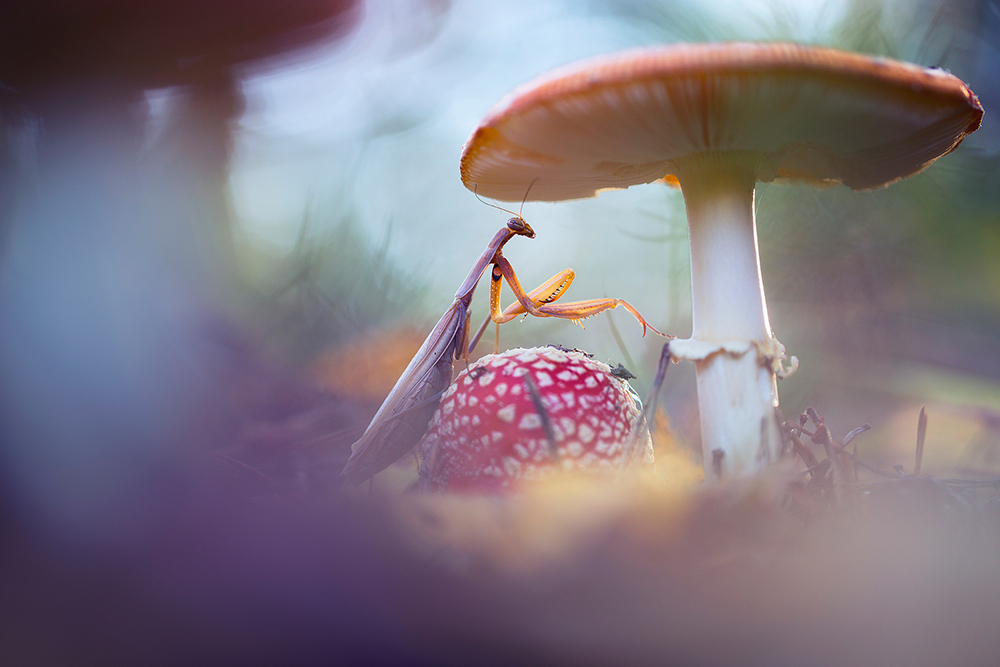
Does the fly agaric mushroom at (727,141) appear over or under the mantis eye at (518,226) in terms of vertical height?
under

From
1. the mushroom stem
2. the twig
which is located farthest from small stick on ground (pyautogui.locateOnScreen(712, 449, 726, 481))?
the twig

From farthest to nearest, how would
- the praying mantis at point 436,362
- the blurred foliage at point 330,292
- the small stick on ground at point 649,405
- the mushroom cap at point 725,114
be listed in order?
the blurred foliage at point 330,292 < the praying mantis at point 436,362 < the small stick on ground at point 649,405 < the mushroom cap at point 725,114

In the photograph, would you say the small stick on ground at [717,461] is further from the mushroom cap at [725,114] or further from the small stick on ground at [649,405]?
the mushroom cap at [725,114]

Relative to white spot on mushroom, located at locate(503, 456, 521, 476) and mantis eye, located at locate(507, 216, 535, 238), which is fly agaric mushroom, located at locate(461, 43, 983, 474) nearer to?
mantis eye, located at locate(507, 216, 535, 238)

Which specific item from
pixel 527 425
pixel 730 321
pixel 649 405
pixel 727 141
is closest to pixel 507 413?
pixel 527 425

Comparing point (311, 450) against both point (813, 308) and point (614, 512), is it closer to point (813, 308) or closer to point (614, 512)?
point (614, 512)

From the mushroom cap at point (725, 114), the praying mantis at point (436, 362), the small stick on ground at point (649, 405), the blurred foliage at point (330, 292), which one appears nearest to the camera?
the mushroom cap at point (725, 114)

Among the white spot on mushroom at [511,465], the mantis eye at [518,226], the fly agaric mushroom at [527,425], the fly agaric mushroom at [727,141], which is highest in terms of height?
the mantis eye at [518,226]

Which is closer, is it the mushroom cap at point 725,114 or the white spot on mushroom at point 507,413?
the mushroom cap at point 725,114

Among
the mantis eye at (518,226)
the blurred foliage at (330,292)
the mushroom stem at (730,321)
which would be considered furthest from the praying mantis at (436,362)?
the blurred foliage at (330,292)

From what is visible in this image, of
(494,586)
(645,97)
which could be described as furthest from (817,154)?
(494,586)
